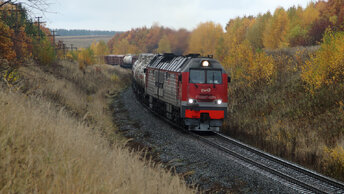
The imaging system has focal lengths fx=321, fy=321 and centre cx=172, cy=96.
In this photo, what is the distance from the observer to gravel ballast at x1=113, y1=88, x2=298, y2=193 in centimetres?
760

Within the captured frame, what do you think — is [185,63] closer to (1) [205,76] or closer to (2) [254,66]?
(1) [205,76]

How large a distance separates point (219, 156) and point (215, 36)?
130ft

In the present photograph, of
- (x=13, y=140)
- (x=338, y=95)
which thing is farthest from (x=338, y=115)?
(x=13, y=140)

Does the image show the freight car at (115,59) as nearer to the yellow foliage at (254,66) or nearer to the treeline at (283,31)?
the treeline at (283,31)

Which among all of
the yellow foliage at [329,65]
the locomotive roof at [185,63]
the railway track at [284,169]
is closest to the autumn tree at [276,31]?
the yellow foliage at [329,65]

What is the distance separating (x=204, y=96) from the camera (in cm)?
1340

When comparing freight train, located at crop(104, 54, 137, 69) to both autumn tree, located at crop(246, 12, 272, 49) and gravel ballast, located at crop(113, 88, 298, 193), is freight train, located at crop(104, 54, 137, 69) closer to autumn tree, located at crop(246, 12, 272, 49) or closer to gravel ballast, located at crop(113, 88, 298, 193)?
autumn tree, located at crop(246, 12, 272, 49)

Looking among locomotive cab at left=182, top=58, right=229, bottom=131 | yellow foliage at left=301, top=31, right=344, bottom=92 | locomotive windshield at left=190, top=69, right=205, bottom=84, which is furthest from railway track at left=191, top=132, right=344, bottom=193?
yellow foliage at left=301, top=31, right=344, bottom=92

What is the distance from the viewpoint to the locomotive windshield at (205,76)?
13469 millimetres

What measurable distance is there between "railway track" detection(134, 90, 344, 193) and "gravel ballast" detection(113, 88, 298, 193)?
0.23m

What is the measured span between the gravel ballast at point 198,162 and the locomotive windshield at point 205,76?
236cm

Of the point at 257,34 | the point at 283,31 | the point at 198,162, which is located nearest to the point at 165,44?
the point at 198,162

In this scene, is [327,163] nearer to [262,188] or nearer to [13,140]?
[262,188]

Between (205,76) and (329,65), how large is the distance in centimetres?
602
